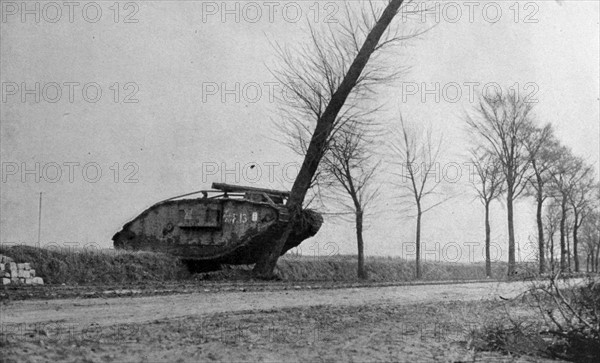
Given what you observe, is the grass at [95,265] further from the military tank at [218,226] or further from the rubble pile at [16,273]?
the military tank at [218,226]

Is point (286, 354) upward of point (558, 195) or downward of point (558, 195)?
downward

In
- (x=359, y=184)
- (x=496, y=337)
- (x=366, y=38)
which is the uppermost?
(x=366, y=38)

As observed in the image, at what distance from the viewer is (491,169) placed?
3369 cm

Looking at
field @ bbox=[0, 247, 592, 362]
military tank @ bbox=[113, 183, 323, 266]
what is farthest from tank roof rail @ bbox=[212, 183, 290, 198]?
field @ bbox=[0, 247, 592, 362]

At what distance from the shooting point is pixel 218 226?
21.2 m

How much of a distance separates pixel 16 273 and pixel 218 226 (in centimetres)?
793

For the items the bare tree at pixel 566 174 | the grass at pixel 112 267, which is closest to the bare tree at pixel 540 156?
the bare tree at pixel 566 174

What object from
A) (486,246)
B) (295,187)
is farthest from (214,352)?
(486,246)

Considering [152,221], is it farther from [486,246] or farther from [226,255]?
[486,246]

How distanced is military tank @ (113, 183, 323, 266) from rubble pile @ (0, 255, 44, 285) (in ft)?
22.3

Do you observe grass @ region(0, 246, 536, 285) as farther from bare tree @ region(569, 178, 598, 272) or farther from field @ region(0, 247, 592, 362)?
bare tree @ region(569, 178, 598, 272)

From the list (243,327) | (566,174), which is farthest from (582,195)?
(243,327)

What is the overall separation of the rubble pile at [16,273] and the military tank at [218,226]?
6.79m

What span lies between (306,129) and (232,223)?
382cm
